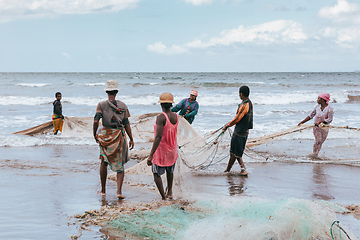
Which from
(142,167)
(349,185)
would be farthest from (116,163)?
(349,185)

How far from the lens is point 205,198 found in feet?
14.7

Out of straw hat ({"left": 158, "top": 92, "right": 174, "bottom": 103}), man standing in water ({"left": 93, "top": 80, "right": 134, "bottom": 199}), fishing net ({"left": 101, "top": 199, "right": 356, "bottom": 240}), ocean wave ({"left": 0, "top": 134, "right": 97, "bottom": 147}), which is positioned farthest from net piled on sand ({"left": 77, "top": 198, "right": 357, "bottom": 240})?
ocean wave ({"left": 0, "top": 134, "right": 97, "bottom": 147})

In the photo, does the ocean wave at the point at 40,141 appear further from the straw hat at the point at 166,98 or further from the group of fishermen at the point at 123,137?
the straw hat at the point at 166,98

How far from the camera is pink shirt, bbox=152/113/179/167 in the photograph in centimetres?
454

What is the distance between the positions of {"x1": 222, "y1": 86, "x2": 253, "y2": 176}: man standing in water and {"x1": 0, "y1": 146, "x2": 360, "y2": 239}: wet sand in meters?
0.44

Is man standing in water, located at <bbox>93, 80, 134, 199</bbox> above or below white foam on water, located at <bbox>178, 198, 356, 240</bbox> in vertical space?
above

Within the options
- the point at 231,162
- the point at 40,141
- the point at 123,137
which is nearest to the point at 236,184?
the point at 231,162

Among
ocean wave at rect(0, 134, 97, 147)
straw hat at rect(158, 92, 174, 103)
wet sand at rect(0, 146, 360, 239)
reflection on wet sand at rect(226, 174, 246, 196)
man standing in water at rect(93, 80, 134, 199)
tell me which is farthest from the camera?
ocean wave at rect(0, 134, 97, 147)

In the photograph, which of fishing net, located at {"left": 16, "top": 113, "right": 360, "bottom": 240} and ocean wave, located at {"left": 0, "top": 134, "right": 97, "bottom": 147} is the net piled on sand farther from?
ocean wave, located at {"left": 0, "top": 134, "right": 97, "bottom": 147}

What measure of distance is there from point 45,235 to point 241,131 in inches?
143

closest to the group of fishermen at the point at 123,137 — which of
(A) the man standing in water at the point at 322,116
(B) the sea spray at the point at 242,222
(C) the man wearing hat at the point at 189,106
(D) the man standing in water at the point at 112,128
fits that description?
(D) the man standing in water at the point at 112,128

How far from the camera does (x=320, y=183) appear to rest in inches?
239

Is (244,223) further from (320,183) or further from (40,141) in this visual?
(40,141)

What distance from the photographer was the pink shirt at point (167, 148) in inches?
179
